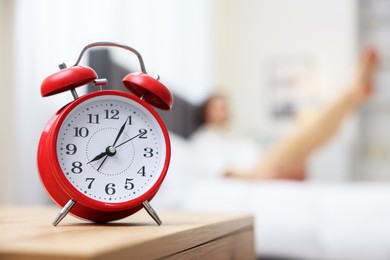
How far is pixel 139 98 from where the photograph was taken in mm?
758

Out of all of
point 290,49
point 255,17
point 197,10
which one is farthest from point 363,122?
point 197,10

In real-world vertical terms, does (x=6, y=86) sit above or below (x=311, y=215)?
above

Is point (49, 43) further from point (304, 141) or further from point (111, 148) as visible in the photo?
point (111, 148)

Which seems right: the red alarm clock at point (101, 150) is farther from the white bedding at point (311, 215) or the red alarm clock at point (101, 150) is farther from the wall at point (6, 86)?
the wall at point (6, 86)

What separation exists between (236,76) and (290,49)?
0.44 m

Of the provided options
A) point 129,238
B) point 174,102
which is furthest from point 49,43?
point 129,238

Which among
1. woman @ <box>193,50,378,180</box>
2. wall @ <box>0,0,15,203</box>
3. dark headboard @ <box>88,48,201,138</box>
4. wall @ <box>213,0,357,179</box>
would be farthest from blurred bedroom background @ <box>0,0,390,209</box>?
wall @ <box>0,0,15,203</box>

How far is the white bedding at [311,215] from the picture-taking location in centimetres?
129

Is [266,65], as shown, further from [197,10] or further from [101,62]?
[101,62]

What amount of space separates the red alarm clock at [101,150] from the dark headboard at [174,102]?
87 cm

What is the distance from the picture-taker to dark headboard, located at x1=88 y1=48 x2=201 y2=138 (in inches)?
69.0

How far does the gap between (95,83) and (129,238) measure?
10.5 inches

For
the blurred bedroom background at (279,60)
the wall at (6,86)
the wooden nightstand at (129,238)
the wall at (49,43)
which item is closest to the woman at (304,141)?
the blurred bedroom background at (279,60)

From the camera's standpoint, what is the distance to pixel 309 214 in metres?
1.34
